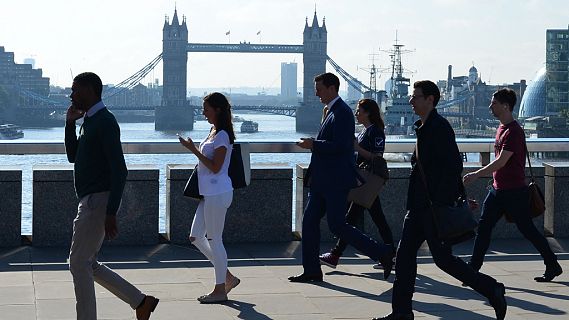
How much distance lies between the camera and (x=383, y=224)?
332 inches

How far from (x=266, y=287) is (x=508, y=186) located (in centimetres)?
167

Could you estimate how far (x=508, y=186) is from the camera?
774 centimetres

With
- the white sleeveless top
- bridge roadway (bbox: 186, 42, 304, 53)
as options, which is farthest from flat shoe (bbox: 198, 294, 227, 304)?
bridge roadway (bbox: 186, 42, 304, 53)

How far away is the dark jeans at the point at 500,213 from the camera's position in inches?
307

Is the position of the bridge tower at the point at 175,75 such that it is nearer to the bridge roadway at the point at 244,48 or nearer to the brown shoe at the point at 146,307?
the bridge roadway at the point at 244,48

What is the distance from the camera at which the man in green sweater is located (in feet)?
18.7

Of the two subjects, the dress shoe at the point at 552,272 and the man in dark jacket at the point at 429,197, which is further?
the dress shoe at the point at 552,272

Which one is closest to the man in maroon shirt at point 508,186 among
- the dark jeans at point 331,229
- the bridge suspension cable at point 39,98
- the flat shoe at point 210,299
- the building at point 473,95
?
the dark jeans at point 331,229

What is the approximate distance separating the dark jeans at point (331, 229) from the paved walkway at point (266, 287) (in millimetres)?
205

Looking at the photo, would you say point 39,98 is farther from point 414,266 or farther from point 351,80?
point 414,266

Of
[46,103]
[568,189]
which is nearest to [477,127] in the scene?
[46,103]

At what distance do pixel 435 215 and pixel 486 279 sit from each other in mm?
496

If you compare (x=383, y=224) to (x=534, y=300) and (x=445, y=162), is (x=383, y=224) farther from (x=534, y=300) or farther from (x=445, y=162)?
(x=445, y=162)

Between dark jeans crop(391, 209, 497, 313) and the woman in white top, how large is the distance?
1137 mm
